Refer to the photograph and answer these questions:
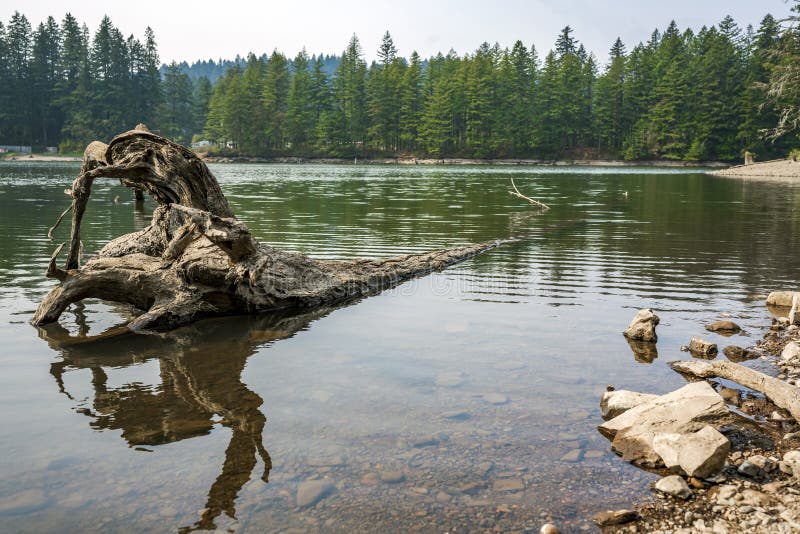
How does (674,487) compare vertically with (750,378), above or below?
below

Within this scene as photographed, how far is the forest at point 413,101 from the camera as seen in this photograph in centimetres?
10306

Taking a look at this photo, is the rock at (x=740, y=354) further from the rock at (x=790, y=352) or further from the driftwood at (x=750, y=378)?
the driftwood at (x=750, y=378)

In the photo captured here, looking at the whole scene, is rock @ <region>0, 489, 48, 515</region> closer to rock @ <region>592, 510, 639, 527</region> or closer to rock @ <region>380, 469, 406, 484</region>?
rock @ <region>380, 469, 406, 484</region>

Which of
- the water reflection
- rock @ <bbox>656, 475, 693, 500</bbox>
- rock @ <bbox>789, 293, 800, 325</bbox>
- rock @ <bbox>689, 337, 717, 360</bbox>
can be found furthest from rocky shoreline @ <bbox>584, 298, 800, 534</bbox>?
the water reflection

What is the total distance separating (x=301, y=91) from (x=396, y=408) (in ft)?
391

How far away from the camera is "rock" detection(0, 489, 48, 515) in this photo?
15.2ft

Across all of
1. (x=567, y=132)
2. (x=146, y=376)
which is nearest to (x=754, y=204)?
(x=146, y=376)

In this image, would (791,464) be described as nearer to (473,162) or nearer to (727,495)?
(727,495)

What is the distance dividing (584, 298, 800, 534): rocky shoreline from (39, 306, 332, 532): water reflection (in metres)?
2.76

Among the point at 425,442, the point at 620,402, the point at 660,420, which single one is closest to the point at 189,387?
the point at 425,442

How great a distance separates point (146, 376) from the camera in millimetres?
7426

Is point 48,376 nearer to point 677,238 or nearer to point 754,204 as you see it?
point 677,238

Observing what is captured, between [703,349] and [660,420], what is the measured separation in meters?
3.22

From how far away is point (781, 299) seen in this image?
10.9m
